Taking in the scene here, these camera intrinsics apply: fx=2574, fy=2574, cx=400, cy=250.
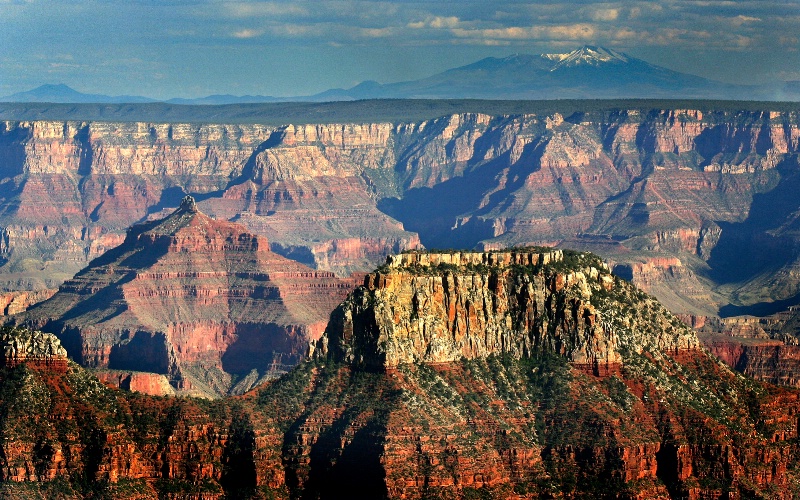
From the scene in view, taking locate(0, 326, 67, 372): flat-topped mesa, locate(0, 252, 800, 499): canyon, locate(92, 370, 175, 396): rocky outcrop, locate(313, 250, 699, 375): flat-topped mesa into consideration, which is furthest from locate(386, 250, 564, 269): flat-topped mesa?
locate(92, 370, 175, 396): rocky outcrop

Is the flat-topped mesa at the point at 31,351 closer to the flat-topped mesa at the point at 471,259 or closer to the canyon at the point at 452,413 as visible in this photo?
the canyon at the point at 452,413

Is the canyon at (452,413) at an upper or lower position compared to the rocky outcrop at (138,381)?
lower

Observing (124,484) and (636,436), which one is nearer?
(124,484)

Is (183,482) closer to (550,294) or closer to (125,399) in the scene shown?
(125,399)

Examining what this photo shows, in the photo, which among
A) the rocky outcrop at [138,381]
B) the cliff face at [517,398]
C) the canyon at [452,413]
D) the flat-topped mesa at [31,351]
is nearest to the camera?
the canyon at [452,413]

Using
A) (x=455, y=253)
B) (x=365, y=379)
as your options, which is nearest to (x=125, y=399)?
(x=365, y=379)

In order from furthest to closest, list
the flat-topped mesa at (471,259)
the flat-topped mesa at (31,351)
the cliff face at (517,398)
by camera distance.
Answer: the flat-topped mesa at (471,259)
the flat-topped mesa at (31,351)
the cliff face at (517,398)

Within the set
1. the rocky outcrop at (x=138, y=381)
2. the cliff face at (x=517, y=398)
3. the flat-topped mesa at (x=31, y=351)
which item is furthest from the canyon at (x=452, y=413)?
the rocky outcrop at (x=138, y=381)
